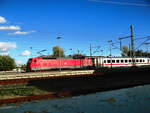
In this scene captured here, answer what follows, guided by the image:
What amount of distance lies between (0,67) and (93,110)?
246ft

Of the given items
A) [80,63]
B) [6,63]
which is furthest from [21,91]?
[6,63]

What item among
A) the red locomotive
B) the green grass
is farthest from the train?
the green grass

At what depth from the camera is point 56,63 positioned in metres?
44.9

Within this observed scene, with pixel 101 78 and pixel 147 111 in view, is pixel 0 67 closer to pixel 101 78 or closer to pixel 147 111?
pixel 101 78

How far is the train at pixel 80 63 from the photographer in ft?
140

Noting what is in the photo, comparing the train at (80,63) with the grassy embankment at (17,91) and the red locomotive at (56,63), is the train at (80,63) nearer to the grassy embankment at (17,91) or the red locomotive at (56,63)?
the red locomotive at (56,63)

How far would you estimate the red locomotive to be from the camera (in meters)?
42.2

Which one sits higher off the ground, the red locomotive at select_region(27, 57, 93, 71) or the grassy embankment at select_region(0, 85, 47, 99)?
the red locomotive at select_region(27, 57, 93, 71)

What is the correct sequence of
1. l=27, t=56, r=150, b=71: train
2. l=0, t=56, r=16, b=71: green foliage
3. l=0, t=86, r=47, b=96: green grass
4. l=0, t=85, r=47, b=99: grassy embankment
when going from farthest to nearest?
l=0, t=56, r=16, b=71: green foliage, l=27, t=56, r=150, b=71: train, l=0, t=86, r=47, b=96: green grass, l=0, t=85, r=47, b=99: grassy embankment

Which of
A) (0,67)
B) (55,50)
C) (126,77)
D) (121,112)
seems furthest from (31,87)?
(55,50)

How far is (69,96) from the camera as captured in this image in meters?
15.4

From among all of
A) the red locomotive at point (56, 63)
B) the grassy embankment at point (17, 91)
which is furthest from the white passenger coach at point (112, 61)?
the grassy embankment at point (17, 91)

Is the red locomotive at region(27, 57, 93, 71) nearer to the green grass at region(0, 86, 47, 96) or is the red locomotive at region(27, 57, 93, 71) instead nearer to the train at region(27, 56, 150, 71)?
the train at region(27, 56, 150, 71)

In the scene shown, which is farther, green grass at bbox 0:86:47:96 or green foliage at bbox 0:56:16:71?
green foliage at bbox 0:56:16:71
